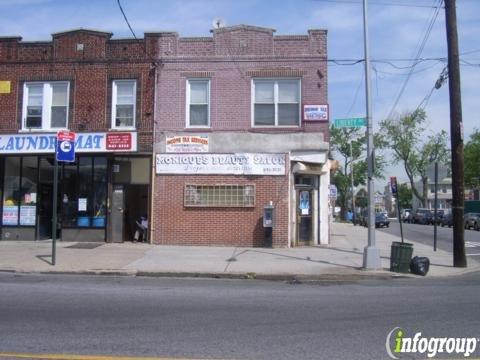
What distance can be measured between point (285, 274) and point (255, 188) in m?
6.35

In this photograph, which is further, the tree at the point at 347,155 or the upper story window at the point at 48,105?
the tree at the point at 347,155

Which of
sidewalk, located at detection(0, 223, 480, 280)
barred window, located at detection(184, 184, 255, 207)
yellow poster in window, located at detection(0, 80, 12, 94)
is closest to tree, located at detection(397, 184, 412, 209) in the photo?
sidewalk, located at detection(0, 223, 480, 280)

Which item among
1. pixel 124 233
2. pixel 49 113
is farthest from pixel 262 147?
pixel 49 113

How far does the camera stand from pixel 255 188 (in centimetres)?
1916

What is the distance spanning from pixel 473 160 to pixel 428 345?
66552 mm

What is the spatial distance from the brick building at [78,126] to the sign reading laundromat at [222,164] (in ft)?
2.68

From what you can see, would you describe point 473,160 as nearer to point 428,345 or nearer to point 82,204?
point 82,204

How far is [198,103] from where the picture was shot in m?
19.7

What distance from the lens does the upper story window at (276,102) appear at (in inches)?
767

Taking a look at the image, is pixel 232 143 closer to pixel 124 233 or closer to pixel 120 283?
pixel 124 233

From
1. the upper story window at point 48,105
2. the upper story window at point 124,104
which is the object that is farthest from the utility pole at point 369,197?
the upper story window at point 48,105

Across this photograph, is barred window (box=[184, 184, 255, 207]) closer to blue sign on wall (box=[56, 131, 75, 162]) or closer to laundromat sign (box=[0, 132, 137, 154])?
laundromat sign (box=[0, 132, 137, 154])

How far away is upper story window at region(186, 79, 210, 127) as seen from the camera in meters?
19.6

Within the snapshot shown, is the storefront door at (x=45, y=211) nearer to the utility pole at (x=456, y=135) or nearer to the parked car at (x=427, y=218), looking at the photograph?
the utility pole at (x=456, y=135)
